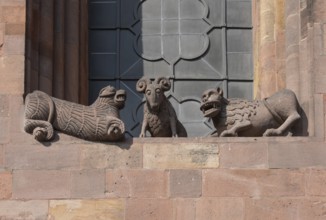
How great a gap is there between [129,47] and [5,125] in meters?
3.03

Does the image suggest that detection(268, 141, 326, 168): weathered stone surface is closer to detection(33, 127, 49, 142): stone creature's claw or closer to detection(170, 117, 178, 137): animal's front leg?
detection(170, 117, 178, 137): animal's front leg

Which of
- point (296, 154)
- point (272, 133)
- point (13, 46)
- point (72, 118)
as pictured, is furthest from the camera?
point (13, 46)

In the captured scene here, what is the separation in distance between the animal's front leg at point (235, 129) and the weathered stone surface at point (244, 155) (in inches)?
8.9

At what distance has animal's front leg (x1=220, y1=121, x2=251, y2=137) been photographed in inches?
920

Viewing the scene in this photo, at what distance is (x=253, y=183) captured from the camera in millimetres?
22969

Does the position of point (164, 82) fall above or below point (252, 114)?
above

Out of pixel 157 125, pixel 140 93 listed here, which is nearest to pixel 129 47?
pixel 140 93

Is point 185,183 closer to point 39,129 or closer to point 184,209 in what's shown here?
point 184,209

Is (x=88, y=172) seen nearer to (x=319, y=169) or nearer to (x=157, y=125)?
(x=157, y=125)

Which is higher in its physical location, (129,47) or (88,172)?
(129,47)

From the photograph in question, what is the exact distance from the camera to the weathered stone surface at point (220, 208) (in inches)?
898

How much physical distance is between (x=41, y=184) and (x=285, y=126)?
2955mm

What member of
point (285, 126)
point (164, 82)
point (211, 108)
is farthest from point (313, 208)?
point (164, 82)

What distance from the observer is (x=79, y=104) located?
23.8m
